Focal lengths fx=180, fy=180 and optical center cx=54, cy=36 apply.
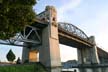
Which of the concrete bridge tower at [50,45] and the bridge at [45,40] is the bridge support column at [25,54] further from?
the concrete bridge tower at [50,45]

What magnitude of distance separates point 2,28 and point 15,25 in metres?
1.29

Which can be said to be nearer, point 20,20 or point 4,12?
point 4,12

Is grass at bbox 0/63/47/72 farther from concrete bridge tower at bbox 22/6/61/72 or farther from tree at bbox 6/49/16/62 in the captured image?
tree at bbox 6/49/16/62

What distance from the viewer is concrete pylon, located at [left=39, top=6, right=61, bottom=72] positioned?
41816mm

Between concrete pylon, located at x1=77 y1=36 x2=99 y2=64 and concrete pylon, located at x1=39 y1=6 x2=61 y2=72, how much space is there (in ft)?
158

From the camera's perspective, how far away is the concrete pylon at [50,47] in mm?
41816

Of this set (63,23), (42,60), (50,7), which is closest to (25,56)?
(42,60)

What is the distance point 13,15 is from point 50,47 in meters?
28.1

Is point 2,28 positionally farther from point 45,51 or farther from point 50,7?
point 50,7

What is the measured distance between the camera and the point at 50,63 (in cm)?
4122

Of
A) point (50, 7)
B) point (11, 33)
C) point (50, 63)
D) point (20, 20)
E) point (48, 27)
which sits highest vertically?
point (50, 7)

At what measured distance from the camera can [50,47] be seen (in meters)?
42.7

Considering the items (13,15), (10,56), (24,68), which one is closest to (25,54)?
(10,56)

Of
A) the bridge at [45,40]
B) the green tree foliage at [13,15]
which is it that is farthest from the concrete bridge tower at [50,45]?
the green tree foliage at [13,15]
